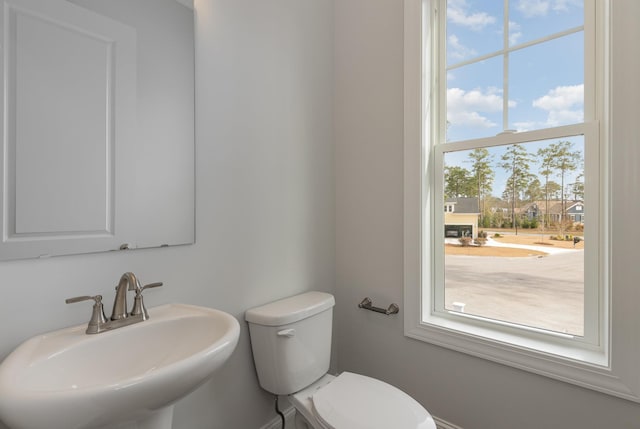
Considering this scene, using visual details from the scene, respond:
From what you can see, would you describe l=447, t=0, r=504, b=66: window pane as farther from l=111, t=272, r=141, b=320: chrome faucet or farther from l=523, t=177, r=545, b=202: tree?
l=111, t=272, r=141, b=320: chrome faucet

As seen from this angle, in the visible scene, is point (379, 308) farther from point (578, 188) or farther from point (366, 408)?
point (578, 188)

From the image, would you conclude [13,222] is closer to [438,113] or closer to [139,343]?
[139,343]

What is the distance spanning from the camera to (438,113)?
1.54m

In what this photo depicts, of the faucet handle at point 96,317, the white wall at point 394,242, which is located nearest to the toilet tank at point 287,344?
the white wall at point 394,242

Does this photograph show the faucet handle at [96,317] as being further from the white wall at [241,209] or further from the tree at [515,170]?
the tree at [515,170]

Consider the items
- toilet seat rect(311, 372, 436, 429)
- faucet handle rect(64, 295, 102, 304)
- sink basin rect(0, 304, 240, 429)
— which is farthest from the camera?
toilet seat rect(311, 372, 436, 429)

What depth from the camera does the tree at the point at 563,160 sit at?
121 cm

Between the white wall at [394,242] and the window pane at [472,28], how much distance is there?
0.24 meters

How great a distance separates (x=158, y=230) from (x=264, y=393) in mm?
886

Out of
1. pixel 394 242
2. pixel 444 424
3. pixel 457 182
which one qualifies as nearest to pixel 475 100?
pixel 457 182

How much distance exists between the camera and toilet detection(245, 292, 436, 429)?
3.33 feet

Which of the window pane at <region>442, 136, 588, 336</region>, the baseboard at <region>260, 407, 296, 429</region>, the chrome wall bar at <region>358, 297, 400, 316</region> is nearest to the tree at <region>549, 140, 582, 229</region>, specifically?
the window pane at <region>442, 136, 588, 336</region>

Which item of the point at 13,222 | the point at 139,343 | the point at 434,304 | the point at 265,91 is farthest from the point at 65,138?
the point at 434,304

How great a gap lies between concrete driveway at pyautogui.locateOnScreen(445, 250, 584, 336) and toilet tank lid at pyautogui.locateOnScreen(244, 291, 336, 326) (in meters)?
0.62
